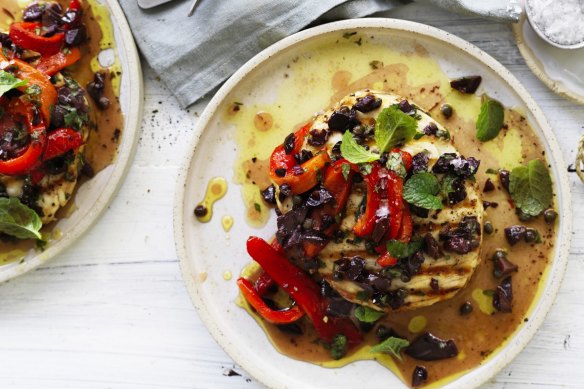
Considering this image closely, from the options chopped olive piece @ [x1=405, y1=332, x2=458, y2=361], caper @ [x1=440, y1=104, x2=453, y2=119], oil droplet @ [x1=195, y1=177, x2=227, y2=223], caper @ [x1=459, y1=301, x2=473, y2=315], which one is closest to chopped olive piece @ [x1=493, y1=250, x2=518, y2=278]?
caper @ [x1=459, y1=301, x2=473, y2=315]

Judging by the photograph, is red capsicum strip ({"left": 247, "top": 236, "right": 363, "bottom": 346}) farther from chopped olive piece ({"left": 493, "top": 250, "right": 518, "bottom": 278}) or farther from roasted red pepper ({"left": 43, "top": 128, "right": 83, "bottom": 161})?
roasted red pepper ({"left": 43, "top": 128, "right": 83, "bottom": 161})

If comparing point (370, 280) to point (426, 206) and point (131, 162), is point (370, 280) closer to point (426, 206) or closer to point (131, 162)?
point (426, 206)

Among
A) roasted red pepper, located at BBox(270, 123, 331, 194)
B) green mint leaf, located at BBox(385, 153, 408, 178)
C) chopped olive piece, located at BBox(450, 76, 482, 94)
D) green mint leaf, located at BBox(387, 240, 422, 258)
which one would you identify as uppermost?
chopped olive piece, located at BBox(450, 76, 482, 94)

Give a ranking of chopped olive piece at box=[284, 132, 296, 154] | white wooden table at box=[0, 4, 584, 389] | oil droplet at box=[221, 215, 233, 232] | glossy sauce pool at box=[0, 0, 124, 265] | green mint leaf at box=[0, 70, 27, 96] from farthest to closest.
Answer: white wooden table at box=[0, 4, 584, 389] → glossy sauce pool at box=[0, 0, 124, 265] → oil droplet at box=[221, 215, 233, 232] → chopped olive piece at box=[284, 132, 296, 154] → green mint leaf at box=[0, 70, 27, 96]

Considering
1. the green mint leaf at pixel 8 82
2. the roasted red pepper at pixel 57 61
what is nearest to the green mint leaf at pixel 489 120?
the roasted red pepper at pixel 57 61

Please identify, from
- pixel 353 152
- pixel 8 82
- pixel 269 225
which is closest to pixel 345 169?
pixel 353 152
